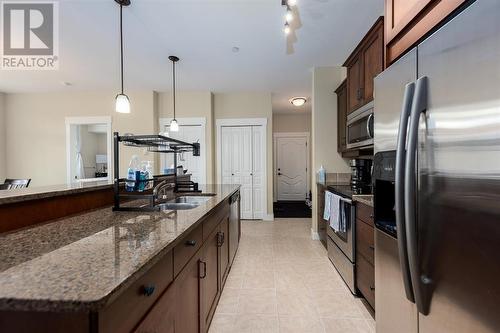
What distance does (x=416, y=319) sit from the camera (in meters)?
0.95

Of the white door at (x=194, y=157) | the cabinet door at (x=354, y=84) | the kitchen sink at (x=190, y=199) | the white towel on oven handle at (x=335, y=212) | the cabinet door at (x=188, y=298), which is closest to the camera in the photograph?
the cabinet door at (x=188, y=298)

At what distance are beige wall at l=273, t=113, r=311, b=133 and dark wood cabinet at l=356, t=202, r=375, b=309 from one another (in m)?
5.94

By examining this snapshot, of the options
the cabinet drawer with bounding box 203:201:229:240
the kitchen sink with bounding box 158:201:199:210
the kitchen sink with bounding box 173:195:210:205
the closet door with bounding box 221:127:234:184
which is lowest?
the cabinet drawer with bounding box 203:201:229:240

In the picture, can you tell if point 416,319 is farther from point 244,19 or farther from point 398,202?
point 244,19

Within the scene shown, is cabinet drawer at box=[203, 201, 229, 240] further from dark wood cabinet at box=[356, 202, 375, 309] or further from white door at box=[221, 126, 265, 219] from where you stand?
white door at box=[221, 126, 265, 219]

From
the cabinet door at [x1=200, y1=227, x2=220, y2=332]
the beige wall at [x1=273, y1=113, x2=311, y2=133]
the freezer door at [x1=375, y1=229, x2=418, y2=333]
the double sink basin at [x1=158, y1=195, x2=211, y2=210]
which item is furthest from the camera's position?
the beige wall at [x1=273, y1=113, x2=311, y2=133]

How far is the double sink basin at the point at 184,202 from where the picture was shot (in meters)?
2.20

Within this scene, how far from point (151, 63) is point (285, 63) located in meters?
2.07

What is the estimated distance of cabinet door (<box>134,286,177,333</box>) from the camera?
83 cm

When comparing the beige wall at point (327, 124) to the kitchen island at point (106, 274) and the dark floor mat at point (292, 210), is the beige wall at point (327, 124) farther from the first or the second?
the kitchen island at point (106, 274)

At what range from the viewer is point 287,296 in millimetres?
2293

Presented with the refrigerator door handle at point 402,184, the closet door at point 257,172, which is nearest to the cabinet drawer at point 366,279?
the refrigerator door handle at point 402,184

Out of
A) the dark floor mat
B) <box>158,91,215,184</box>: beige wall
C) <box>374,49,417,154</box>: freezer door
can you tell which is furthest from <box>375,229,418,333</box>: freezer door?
the dark floor mat

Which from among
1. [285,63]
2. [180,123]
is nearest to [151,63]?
[180,123]
